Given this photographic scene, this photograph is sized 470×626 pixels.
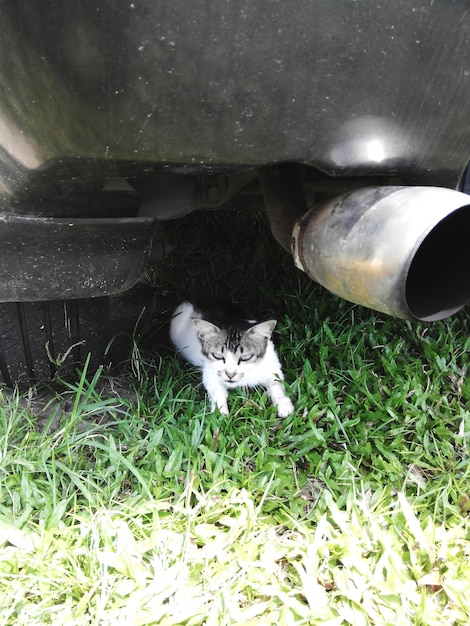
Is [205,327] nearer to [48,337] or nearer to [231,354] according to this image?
[231,354]

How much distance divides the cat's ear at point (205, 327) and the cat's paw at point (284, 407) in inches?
18.1

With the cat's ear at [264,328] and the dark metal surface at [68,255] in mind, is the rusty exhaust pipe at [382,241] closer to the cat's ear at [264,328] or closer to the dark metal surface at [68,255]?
the dark metal surface at [68,255]

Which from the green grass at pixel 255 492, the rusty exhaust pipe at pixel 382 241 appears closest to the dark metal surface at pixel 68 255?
the rusty exhaust pipe at pixel 382 241

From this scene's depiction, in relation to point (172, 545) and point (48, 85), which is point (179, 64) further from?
point (172, 545)

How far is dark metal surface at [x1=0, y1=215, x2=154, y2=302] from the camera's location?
1.24m

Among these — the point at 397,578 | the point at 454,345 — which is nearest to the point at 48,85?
the point at 397,578

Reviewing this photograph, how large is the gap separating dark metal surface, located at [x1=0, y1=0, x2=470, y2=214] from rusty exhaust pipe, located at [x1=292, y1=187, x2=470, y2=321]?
4.3 inches

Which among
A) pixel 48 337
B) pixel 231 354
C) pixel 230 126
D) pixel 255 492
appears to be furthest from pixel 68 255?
pixel 231 354

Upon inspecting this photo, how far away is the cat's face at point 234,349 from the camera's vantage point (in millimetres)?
2326

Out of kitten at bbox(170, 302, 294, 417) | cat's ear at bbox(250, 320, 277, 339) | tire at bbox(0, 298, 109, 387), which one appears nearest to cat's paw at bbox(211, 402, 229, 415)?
kitten at bbox(170, 302, 294, 417)

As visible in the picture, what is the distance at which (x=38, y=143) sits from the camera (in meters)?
1.08

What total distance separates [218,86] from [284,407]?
1280 mm

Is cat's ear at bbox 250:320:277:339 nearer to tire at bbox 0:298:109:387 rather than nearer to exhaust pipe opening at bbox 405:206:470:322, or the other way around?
tire at bbox 0:298:109:387

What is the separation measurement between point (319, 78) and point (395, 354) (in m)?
1.35
